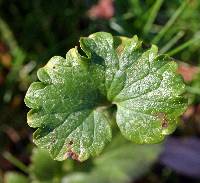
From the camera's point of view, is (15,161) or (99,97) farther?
(15,161)

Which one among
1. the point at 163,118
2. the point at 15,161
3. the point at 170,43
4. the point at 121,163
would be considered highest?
the point at 163,118

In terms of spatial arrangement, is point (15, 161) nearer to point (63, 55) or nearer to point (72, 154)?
point (63, 55)

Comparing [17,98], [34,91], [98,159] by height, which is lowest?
[98,159]

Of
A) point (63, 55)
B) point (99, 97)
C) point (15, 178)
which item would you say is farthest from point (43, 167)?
point (99, 97)

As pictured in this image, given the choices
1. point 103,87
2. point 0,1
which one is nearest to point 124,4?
point 0,1

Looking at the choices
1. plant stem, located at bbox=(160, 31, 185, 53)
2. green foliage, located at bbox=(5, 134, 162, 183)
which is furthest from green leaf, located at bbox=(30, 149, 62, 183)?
plant stem, located at bbox=(160, 31, 185, 53)

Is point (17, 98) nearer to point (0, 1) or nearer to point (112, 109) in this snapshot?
point (0, 1)
